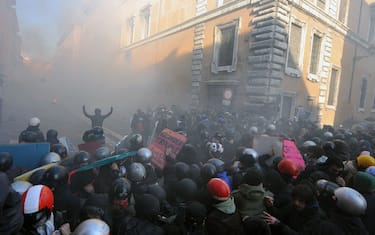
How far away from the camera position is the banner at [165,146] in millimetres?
3881

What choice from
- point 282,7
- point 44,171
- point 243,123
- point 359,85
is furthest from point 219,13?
point 44,171

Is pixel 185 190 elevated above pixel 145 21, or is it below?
below

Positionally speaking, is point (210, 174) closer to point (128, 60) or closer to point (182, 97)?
point (182, 97)

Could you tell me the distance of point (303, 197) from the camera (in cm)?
208

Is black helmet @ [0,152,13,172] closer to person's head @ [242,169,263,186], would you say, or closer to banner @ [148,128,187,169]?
banner @ [148,128,187,169]

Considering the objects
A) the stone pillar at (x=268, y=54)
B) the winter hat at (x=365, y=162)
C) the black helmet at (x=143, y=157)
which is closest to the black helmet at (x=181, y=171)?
the black helmet at (x=143, y=157)

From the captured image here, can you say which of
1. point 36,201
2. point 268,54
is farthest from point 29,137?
point 268,54

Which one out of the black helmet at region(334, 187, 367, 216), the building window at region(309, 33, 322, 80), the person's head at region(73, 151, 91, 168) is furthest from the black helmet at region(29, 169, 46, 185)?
the building window at region(309, 33, 322, 80)

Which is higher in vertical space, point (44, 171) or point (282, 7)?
point (282, 7)

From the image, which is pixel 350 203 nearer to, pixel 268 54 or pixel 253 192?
pixel 253 192

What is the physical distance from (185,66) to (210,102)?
3459 millimetres

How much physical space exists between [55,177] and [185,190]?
1.37 metres

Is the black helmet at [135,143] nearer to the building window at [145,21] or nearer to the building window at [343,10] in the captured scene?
the building window at [343,10]

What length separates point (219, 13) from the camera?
13203mm
